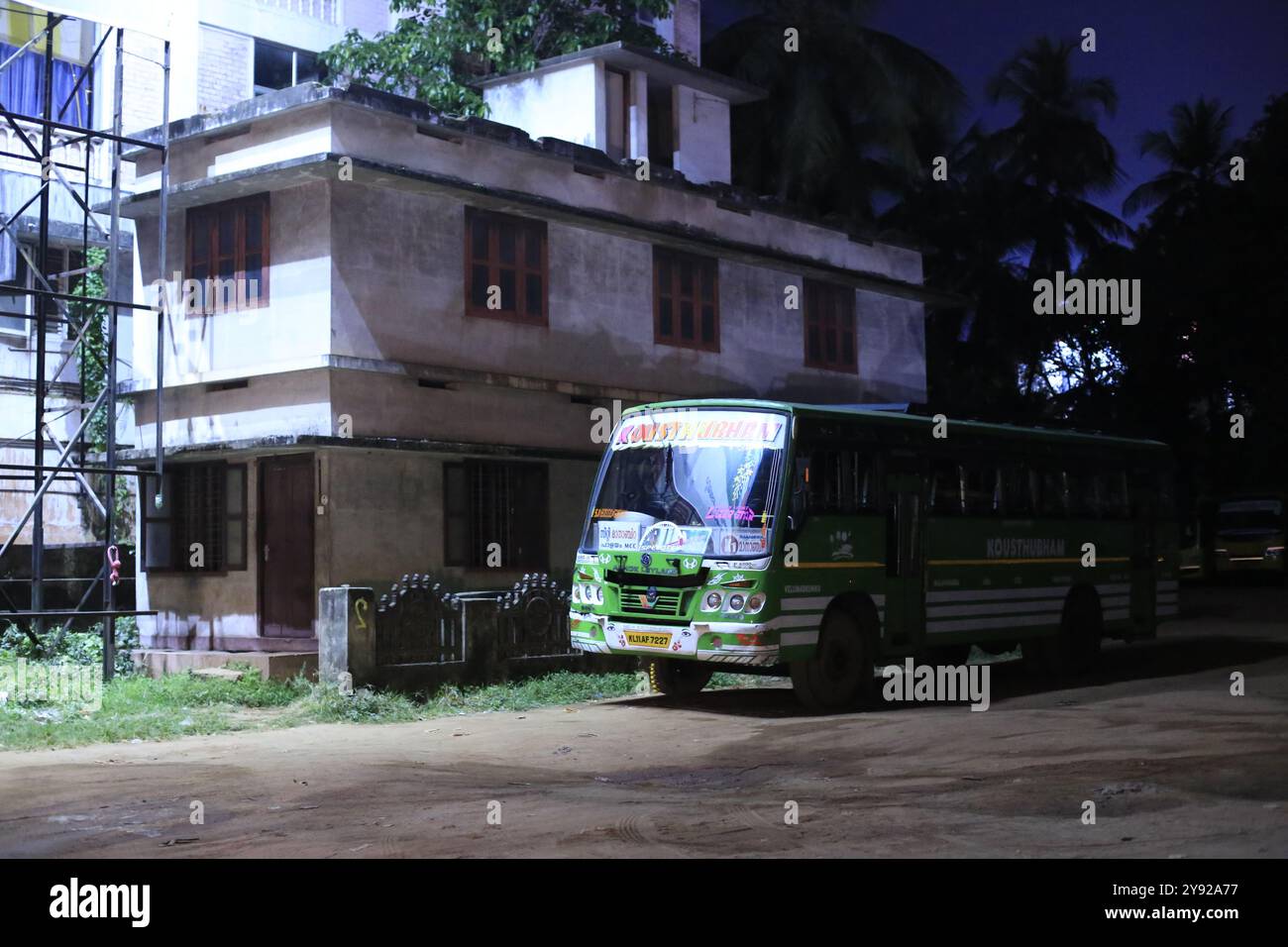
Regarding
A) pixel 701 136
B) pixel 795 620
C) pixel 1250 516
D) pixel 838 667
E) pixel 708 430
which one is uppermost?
pixel 701 136

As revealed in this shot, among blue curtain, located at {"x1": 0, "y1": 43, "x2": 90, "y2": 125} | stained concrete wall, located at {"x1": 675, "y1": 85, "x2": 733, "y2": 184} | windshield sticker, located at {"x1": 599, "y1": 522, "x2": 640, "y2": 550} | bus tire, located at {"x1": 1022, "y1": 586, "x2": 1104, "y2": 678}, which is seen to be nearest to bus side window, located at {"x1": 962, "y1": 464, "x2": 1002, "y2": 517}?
bus tire, located at {"x1": 1022, "y1": 586, "x2": 1104, "y2": 678}

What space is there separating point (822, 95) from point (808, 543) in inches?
915

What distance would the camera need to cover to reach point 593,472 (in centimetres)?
2225

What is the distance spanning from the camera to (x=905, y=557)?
55.5 feet

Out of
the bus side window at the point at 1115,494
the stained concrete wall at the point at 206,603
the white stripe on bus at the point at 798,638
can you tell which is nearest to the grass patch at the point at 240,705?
the stained concrete wall at the point at 206,603

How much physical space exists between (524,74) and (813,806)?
57.5 feet

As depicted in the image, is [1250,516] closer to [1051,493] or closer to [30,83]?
[1051,493]

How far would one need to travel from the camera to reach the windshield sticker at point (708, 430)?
15.4m

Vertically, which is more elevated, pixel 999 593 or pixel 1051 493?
pixel 1051 493

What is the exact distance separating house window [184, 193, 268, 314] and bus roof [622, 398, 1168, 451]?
17.3 ft

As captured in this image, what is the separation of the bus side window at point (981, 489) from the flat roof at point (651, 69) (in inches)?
372

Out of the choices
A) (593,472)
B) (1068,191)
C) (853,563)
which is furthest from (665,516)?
(1068,191)

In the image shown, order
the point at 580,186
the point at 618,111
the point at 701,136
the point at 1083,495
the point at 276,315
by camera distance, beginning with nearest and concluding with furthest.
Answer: the point at 276,315 → the point at 1083,495 → the point at 580,186 → the point at 618,111 → the point at 701,136

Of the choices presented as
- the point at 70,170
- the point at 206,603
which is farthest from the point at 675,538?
the point at 70,170
